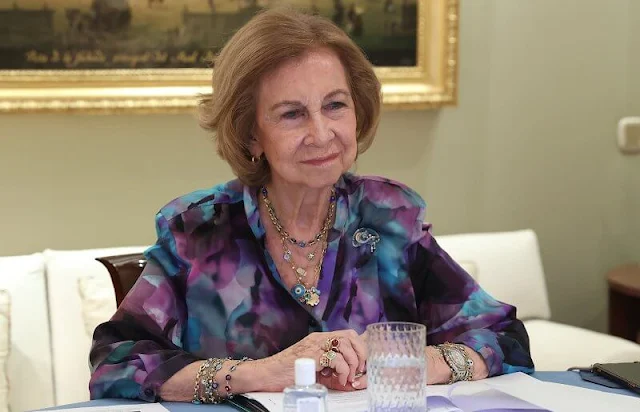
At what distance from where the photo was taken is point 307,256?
2189 mm

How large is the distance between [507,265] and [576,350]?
18.7 inches

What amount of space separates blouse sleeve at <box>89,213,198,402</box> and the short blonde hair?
10.1 inches

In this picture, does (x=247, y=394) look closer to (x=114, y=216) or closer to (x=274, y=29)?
(x=274, y=29)

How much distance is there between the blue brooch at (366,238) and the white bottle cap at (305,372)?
86 centimetres

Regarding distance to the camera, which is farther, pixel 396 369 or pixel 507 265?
pixel 507 265

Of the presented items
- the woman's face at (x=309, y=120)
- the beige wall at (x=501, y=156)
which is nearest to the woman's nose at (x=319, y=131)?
the woman's face at (x=309, y=120)

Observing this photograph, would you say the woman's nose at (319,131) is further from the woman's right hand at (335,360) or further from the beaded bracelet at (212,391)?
the beaded bracelet at (212,391)

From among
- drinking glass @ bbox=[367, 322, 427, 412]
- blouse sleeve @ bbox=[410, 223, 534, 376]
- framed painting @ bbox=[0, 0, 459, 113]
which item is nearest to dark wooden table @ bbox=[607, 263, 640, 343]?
framed painting @ bbox=[0, 0, 459, 113]

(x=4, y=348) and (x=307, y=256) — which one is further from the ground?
(x=307, y=256)

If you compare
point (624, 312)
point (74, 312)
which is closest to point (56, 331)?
point (74, 312)

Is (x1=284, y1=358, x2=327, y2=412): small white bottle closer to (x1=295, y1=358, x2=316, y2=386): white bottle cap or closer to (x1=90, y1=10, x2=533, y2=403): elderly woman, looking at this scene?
(x1=295, y1=358, x2=316, y2=386): white bottle cap

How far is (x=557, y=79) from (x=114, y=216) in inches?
75.3

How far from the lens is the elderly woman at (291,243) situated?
209 cm

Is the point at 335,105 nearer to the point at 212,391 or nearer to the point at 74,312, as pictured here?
the point at 212,391
